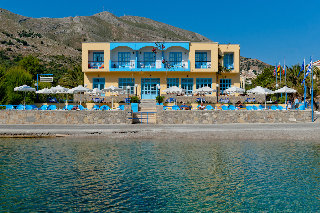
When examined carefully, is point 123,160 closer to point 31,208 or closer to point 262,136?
point 31,208

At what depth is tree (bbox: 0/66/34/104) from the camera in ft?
104

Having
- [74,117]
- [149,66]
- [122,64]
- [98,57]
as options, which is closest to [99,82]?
[98,57]

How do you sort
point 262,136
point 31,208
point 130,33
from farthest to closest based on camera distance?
point 130,33
point 262,136
point 31,208

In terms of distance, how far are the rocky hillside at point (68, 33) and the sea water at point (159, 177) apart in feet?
251

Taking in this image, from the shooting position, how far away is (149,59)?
4147cm

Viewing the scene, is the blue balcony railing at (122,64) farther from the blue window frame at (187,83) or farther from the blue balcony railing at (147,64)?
the blue window frame at (187,83)

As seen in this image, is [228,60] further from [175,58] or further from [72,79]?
[72,79]

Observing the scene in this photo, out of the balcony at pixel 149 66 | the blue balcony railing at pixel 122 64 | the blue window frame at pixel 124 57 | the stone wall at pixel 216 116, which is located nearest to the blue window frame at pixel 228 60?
the balcony at pixel 149 66

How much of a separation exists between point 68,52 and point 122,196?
9791 cm

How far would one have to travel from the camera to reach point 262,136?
788 inches

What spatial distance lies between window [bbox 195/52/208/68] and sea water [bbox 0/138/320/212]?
957 inches

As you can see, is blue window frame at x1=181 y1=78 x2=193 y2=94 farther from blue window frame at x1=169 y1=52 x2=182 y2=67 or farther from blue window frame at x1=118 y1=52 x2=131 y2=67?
blue window frame at x1=118 y1=52 x2=131 y2=67

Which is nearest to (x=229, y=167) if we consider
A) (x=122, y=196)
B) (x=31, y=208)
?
(x=122, y=196)

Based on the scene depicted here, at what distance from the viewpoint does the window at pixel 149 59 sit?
41.2 m
